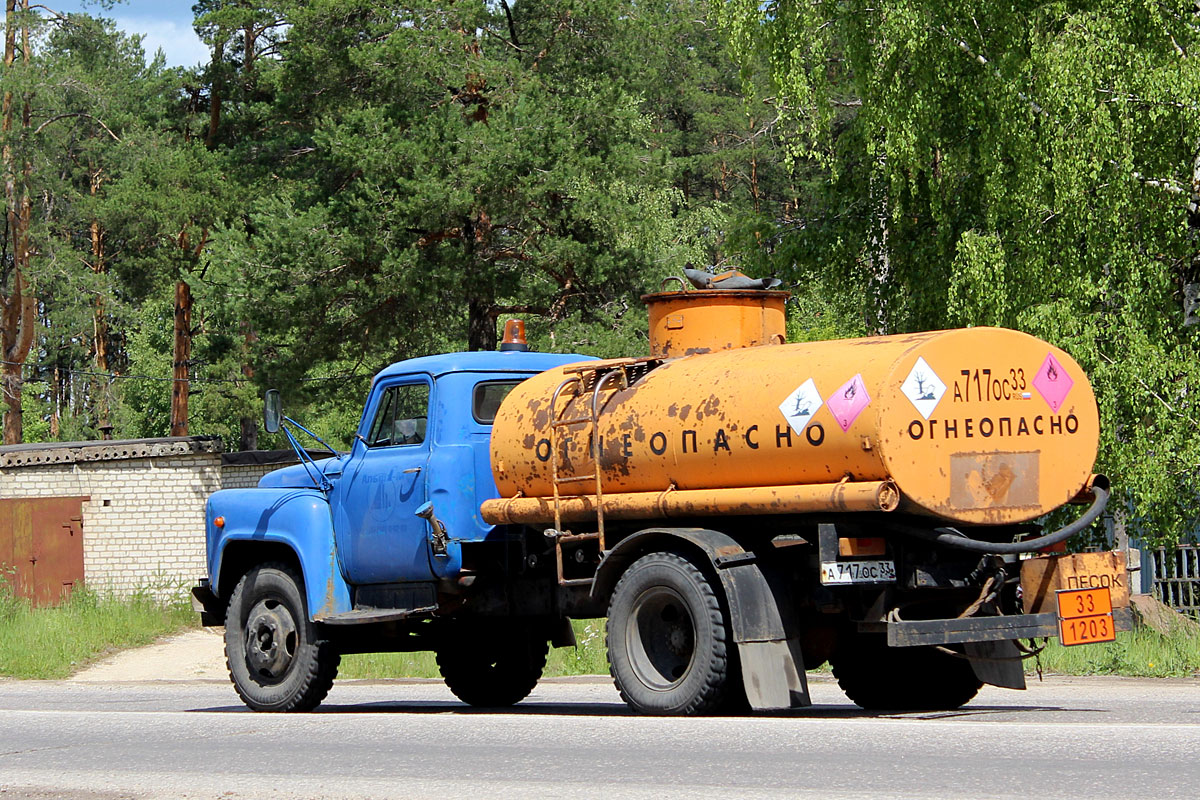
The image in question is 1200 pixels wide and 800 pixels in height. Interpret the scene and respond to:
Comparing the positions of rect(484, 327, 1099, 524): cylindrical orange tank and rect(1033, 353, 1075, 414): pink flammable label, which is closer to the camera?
rect(484, 327, 1099, 524): cylindrical orange tank

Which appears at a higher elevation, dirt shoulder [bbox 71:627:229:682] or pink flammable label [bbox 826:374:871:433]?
pink flammable label [bbox 826:374:871:433]

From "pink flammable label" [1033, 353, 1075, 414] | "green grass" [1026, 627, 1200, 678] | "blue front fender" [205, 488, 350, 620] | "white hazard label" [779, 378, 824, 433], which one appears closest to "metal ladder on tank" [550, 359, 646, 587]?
"white hazard label" [779, 378, 824, 433]

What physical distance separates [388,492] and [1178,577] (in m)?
12.4

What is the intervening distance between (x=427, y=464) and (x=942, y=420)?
4064 mm

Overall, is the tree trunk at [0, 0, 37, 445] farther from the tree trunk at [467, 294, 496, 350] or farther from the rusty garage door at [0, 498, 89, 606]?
the rusty garage door at [0, 498, 89, 606]

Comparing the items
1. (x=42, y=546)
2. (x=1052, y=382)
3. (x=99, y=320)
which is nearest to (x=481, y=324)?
(x=42, y=546)

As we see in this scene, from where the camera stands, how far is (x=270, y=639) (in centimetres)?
1255

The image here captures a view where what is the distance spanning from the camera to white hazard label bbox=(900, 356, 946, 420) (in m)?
9.41

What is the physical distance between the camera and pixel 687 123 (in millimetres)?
59969

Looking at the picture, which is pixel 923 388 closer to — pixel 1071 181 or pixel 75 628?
pixel 1071 181

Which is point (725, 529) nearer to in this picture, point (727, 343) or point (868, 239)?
point (727, 343)

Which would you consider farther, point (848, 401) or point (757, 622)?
point (757, 622)

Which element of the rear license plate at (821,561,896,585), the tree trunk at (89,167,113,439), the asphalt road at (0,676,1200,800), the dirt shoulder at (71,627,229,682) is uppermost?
the tree trunk at (89,167,113,439)

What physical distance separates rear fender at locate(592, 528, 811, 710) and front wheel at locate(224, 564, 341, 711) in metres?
3.45
